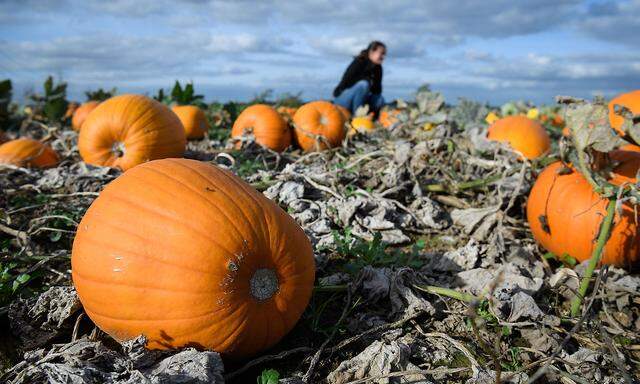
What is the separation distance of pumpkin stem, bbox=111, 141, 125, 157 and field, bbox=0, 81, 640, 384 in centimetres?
31

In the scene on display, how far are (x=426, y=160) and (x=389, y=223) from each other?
3.95ft

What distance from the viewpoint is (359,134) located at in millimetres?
6547

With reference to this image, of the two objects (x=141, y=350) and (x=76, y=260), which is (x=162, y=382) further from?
(x=76, y=260)

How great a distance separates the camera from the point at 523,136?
18.4 ft

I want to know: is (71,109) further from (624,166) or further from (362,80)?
(624,166)

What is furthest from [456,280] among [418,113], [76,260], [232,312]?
[418,113]

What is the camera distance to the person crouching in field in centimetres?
1080

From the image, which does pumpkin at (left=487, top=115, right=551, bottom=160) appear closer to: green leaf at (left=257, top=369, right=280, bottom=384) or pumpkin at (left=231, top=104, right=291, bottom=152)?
pumpkin at (left=231, top=104, right=291, bottom=152)

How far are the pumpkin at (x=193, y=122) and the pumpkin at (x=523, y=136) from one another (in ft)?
12.6

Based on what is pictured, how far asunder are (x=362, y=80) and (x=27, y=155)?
7.55 metres

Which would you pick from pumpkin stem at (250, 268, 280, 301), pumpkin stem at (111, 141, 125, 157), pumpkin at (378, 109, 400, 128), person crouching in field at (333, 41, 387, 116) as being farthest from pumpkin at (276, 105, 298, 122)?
pumpkin stem at (250, 268, 280, 301)

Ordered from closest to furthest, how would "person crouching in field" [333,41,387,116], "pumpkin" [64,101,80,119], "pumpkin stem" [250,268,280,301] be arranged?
"pumpkin stem" [250,268,280,301] < "pumpkin" [64,101,80,119] < "person crouching in field" [333,41,387,116]

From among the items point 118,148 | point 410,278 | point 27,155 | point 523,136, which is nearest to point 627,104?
point 523,136

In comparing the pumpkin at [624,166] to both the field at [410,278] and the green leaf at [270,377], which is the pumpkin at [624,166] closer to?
the field at [410,278]
